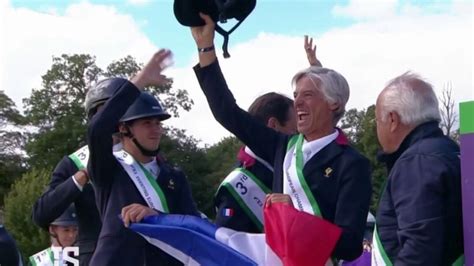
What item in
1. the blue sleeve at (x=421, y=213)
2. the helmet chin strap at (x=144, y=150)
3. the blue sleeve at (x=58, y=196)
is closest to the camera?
the blue sleeve at (x=421, y=213)

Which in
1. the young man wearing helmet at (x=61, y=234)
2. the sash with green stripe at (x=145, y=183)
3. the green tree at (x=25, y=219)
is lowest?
the green tree at (x=25, y=219)

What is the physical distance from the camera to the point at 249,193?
6.09 meters

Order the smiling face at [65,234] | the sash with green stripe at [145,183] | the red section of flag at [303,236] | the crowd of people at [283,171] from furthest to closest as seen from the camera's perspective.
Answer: the smiling face at [65,234], the sash with green stripe at [145,183], the red section of flag at [303,236], the crowd of people at [283,171]

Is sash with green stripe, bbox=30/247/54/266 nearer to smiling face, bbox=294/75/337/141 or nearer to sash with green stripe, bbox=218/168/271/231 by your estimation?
sash with green stripe, bbox=218/168/271/231

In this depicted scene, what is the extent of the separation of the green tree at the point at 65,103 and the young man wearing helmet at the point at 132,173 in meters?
50.4

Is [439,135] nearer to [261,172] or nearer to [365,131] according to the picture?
[261,172]

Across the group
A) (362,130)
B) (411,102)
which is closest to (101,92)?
(411,102)

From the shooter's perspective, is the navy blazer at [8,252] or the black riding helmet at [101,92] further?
the navy blazer at [8,252]

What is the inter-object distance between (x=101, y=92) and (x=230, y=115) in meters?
1.23

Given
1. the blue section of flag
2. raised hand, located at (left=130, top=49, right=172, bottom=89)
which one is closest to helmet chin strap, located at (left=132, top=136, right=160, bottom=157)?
raised hand, located at (left=130, top=49, right=172, bottom=89)

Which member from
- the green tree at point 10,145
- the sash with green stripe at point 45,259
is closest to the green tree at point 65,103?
the green tree at point 10,145

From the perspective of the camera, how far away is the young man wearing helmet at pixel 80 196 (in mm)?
6098

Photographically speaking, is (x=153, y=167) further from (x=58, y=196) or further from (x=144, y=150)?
(x=58, y=196)

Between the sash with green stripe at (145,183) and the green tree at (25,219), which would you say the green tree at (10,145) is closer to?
the green tree at (25,219)
